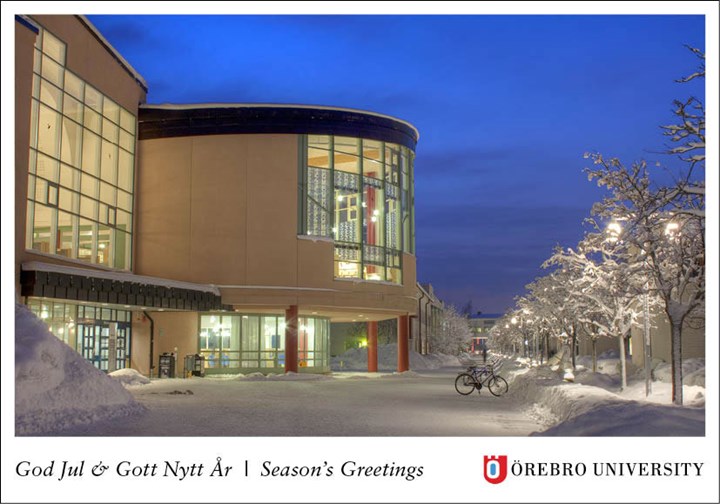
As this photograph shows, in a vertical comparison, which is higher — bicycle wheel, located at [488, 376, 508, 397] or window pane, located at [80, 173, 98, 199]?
window pane, located at [80, 173, 98, 199]

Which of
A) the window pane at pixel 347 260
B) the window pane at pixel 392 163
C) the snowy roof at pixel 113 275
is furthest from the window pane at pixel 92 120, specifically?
the window pane at pixel 392 163

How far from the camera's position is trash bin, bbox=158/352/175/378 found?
36781 mm

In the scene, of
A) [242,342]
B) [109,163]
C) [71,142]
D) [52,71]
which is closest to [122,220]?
[109,163]

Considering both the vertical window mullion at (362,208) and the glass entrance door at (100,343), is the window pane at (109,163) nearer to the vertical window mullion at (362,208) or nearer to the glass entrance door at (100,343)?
the glass entrance door at (100,343)

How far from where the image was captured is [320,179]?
4144 cm

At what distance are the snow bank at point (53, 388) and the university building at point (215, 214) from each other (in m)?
13.6

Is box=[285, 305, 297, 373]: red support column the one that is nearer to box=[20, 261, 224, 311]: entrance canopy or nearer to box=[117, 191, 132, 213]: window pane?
box=[20, 261, 224, 311]: entrance canopy

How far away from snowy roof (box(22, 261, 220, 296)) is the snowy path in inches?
179

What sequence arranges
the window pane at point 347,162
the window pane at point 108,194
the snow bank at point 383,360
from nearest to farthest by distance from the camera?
the window pane at point 108,194 < the window pane at point 347,162 < the snow bank at point 383,360

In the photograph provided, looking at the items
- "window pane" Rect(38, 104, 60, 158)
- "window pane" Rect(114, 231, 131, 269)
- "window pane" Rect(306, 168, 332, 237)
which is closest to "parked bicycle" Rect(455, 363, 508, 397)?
"window pane" Rect(306, 168, 332, 237)

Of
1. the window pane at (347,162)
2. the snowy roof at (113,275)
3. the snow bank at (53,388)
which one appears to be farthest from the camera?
the window pane at (347,162)

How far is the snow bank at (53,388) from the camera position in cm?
1530

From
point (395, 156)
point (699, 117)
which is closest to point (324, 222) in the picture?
point (395, 156)

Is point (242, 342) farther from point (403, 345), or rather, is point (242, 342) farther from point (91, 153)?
point (91, 153)
